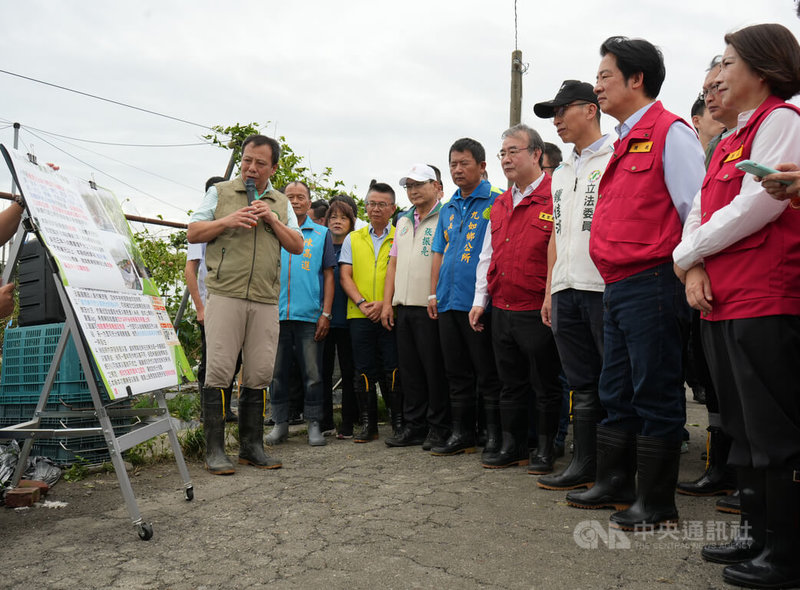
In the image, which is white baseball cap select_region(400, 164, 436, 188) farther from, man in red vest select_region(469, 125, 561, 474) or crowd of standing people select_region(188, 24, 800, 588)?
man in red vest select_region(469, 125, 561, 474)

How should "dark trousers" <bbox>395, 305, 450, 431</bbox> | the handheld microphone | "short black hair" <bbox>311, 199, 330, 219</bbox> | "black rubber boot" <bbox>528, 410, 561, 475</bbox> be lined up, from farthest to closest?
"short black hair" <bbox>311, 199, 330, 219</bbox>, "dark trousers" <bbox>395, 305, 450, 431</bbox>, the handheld microphone, "black rubber boot" <bbox>528, 410, 561, 475</bbox>

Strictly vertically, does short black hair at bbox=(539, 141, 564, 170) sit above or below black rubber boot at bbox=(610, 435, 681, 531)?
above

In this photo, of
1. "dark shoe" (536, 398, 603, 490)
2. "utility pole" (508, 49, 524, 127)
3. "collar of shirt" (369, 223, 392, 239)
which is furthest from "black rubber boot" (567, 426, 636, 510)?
"utility pole" (508, 49, 524, 127)

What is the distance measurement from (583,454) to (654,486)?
2.48ft

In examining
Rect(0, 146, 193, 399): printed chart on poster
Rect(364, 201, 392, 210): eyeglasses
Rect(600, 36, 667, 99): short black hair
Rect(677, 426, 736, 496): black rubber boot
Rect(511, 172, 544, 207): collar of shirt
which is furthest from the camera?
Rect(364, 201, 392, 210): eyeglasses

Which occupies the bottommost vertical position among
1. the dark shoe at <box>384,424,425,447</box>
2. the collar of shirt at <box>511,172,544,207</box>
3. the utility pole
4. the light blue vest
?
the dark shoe at <box>384,424,425,447</box>

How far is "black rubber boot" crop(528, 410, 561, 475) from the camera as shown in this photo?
13.4ft

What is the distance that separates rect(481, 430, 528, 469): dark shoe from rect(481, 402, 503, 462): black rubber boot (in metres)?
Result: 0.09

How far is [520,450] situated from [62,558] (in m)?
2.73

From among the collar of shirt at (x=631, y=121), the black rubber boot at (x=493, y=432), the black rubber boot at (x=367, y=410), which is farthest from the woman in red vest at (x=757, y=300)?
the black rubber boot at (x=367, y=410)

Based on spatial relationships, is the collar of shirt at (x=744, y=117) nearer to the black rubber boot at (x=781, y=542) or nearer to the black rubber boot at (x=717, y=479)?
the black rubber boot at (x=781, y=542)

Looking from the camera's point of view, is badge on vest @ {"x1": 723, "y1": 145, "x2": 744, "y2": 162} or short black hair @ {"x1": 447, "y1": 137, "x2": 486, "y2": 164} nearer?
badge on vest @ {"x1": 723, "y1": 145, "x2": 744, "y2": 162}

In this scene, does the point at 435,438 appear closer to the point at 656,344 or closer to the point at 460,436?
the point at 460,436

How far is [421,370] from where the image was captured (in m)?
5.20
